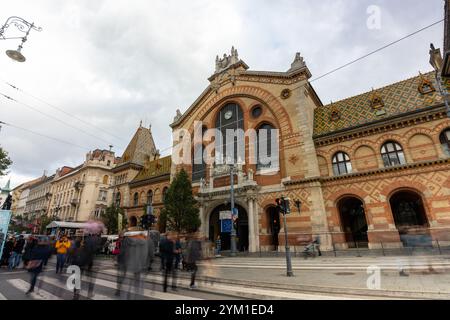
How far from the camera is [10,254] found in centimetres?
1330

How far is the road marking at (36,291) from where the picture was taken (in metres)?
6.27

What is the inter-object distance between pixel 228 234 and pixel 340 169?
12.6 m

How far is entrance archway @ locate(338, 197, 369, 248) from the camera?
1905 centimetres

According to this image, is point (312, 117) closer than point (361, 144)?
No

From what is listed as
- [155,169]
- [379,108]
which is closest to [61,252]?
[155,169]

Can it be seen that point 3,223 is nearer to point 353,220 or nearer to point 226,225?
point 226,225

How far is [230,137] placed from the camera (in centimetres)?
2572

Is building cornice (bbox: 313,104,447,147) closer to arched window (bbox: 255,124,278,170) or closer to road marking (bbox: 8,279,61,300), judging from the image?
arched window (bbox: 255,124,278,170)

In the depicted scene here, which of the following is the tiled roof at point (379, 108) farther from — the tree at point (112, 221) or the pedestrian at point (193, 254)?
the tree at point (112, 221)

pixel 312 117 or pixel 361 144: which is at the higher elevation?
pixel 312 117

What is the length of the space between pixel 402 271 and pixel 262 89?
65.8 ft

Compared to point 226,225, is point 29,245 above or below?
below
